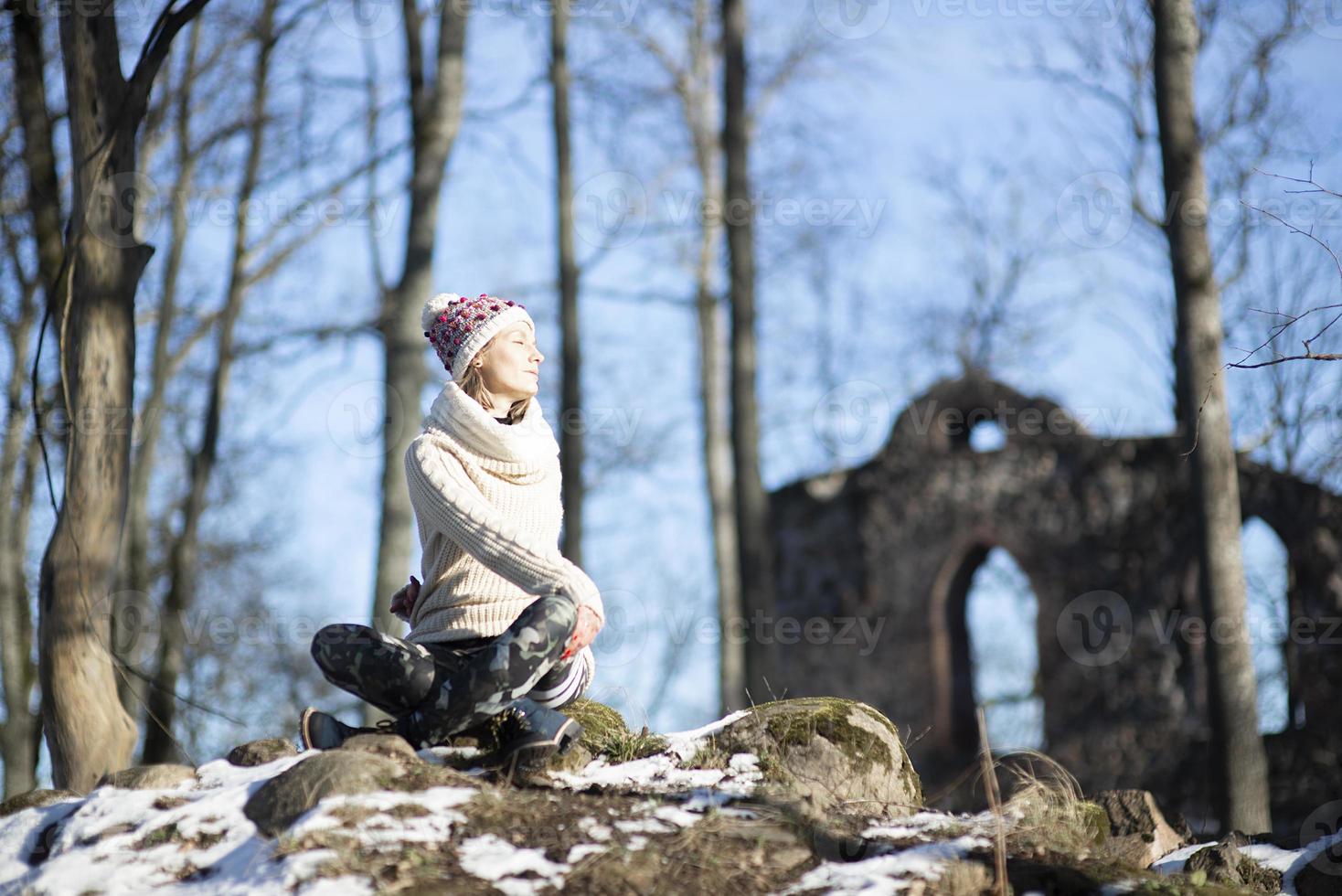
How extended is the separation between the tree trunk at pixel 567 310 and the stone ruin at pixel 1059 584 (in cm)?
251

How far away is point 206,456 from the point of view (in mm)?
11852

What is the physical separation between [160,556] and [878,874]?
13414 mm

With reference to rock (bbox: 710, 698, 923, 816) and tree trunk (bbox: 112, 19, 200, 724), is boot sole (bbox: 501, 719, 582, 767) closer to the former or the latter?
rock (bbox: 710, 698, 923, 816)

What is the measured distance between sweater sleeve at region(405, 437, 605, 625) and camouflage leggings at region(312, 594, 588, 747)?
0.08m

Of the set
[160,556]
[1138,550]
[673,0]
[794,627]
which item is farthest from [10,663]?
[1138,550]

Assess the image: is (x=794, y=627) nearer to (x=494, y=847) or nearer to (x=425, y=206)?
(x=425, y=206)

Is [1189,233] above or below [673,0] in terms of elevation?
below

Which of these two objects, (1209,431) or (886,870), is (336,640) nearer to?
(886,870)

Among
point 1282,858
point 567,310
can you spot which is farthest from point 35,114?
point 1282,858

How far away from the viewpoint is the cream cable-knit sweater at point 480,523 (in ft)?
15.3

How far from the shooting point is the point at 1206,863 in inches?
183

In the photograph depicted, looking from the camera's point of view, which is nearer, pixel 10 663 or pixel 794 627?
pixel 10 663

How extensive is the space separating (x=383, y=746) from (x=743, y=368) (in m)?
7.64

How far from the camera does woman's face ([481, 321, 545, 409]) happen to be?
16.4ft
